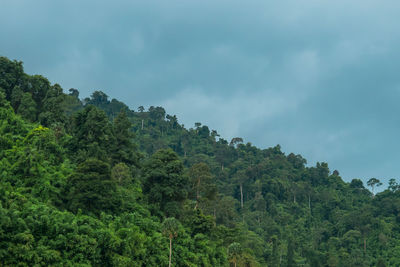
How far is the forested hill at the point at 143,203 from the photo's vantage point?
2775 cm

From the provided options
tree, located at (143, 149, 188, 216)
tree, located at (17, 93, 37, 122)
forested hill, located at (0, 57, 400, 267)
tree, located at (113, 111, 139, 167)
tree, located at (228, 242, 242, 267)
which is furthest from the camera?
tree, located at (17, 93, 37, 122)

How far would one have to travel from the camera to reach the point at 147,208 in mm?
40062

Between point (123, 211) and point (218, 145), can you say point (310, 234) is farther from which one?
point (123, 211)

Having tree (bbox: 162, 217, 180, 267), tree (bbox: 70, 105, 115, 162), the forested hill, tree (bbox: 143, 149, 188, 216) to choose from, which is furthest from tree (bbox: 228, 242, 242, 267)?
tree (bbox: 70, 105, 115, 162)

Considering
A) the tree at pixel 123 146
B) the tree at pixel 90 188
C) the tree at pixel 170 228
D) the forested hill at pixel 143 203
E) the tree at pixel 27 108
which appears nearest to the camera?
the forested hill at pixel 143 203

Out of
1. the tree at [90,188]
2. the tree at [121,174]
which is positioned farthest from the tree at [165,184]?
the tree at [90,188]

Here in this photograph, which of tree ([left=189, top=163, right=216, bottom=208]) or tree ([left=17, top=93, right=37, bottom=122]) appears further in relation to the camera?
tree ([left=189, top=163, right=216, bottom=208])

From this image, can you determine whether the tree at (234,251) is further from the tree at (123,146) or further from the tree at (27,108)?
the tree at (27,108)

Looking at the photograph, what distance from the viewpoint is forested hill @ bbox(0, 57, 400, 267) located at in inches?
1093

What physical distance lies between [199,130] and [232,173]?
1924 cm

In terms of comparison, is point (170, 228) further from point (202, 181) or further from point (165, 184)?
point (202, 181)

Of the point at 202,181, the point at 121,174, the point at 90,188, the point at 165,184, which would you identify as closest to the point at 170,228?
the point at 90,188

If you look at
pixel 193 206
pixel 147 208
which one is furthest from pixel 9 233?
pixel 193 206

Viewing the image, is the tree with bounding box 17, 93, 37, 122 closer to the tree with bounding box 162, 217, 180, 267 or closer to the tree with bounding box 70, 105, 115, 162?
the tree with bounding box 70, 105, 115, 162
